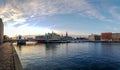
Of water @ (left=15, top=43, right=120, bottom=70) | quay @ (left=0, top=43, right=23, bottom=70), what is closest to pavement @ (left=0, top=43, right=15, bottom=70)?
quay @ (left=0, top=43, right=23, bottom=70)

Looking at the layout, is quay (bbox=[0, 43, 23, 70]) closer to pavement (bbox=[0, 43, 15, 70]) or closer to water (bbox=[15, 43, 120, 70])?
pavement (bbox=[0, 43, 15, 70])

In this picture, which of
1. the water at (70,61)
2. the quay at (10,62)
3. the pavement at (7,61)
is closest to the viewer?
the quay at (10,62)

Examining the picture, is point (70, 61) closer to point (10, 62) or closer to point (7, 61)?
point (7, 61)

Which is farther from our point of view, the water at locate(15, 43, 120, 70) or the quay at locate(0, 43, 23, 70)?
the water at locate(15, 43, 120, 70)

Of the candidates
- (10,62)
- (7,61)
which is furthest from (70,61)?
(10,62)

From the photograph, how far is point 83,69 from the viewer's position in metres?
35.5

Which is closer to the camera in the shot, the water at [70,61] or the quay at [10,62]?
the quay at [10,62]

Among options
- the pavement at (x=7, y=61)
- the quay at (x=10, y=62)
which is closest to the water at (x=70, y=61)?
the pavement at (x=7, y=61)

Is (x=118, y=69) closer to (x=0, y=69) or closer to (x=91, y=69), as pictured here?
(x=91, y=69)

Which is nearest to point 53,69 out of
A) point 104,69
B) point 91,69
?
point 91,69

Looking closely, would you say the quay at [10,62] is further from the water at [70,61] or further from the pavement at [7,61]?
the water at [70,61]

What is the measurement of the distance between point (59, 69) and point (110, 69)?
1268cm

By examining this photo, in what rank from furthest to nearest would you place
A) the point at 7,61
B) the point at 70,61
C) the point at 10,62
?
the point at 70,61, the point at 7,61, the point at 10,62

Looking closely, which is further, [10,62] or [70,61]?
[70,61]
